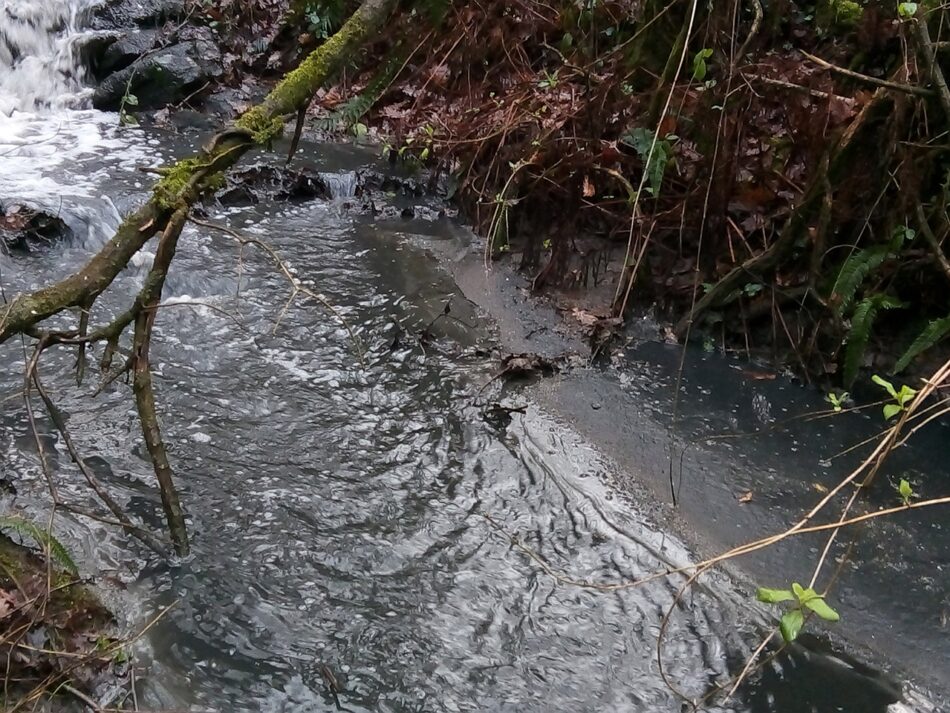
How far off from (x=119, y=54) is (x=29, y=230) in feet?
16.9

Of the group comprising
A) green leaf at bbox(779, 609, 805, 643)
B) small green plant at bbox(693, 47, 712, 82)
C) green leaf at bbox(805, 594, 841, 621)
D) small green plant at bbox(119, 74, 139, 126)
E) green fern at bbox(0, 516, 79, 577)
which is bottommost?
small green plant at bbox(119, 74, 139, 126)

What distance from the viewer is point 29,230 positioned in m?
6.19

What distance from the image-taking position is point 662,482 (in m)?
4.03

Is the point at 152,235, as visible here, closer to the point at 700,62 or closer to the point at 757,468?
the point at 757,468

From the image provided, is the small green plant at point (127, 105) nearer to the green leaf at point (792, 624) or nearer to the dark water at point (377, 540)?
the dark water at point (377, 540)

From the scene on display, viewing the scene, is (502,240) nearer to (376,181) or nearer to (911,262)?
(376,181)

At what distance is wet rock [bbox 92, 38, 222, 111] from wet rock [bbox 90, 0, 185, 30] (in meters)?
1.38

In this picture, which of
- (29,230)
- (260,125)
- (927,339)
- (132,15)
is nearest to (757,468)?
(927,339)

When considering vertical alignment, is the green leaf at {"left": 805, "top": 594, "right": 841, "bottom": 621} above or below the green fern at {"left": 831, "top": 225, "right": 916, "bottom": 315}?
below

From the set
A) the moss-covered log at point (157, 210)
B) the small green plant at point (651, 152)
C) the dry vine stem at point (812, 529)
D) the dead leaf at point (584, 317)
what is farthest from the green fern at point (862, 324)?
the moss-covered log at point (157, 210)

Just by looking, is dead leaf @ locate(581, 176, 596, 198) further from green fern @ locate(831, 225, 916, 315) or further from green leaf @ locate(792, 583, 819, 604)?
green leaf @ locate(792, 583, 819, 604)

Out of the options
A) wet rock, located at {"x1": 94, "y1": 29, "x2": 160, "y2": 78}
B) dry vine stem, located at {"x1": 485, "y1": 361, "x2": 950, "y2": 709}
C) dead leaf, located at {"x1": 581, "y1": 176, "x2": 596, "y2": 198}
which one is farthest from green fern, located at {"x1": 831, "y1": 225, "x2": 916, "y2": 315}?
wet rock, located at {"x1": 94, "y1": 29, "x2": 160, "y2": 78}

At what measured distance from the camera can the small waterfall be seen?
385 inches

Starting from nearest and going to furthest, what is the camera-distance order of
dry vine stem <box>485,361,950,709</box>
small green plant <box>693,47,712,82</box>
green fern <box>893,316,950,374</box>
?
dry vine stem <box>485,361,950,709</box> < green fern <box>893,316,950,374</box> < small green plant <box>693,47,712,82</box>
